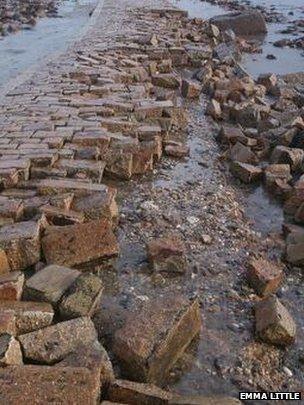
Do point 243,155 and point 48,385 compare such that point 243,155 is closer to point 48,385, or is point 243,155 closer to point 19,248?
point 19,248

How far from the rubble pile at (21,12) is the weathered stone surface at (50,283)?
44.3 ft

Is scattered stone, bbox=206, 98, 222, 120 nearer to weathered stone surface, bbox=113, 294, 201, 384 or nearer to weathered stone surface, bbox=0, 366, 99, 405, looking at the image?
weathered stone surface, bbox=113, 294, 201, 384

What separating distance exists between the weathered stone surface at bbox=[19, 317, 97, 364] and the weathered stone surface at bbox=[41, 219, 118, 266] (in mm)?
813

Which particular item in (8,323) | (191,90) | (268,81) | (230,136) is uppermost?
(8,323)

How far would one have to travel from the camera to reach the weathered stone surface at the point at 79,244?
4020 millimetres

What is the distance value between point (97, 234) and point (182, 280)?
735mm

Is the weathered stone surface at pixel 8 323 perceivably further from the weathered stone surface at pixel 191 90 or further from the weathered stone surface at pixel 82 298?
the weathered stone surface at pixel 191 90

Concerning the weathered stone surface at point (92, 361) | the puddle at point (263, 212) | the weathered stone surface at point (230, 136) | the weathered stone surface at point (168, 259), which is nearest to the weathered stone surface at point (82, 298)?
the weathered stone surface at point (92, 361)

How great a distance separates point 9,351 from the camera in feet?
9.46

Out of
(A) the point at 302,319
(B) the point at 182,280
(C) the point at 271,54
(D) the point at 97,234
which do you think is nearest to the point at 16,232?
(D) the point at 97,234

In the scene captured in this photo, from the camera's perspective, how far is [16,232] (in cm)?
402

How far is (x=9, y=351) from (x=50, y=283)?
0.81 meters

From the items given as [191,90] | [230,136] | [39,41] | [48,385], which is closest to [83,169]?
[230,136]

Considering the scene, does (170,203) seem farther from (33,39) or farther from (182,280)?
(33,39)
